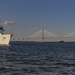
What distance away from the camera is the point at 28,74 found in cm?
3053

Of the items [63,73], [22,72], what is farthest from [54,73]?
[22,72]

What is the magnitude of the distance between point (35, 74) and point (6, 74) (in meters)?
2.90

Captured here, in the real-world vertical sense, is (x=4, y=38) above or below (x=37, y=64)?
above

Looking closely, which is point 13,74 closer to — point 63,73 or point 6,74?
point 6,74

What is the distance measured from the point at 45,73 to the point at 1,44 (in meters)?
117

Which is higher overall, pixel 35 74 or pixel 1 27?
pixel 1 27

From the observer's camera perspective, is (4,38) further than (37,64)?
Yes

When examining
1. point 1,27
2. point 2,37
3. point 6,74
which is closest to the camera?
point 6,74

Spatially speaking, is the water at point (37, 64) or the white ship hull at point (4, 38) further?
the white ship hull at point (4, 38)

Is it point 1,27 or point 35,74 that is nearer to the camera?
point 35,74

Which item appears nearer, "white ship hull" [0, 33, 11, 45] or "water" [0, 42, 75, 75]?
"water" [0, 42, 75, 75]

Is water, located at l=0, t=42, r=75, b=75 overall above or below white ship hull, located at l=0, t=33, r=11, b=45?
below

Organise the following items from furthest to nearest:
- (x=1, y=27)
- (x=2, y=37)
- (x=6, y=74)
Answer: (x=1, y=27) → (x=2, y=37) → (x=6, y=74)

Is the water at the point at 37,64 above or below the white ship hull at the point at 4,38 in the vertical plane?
below
